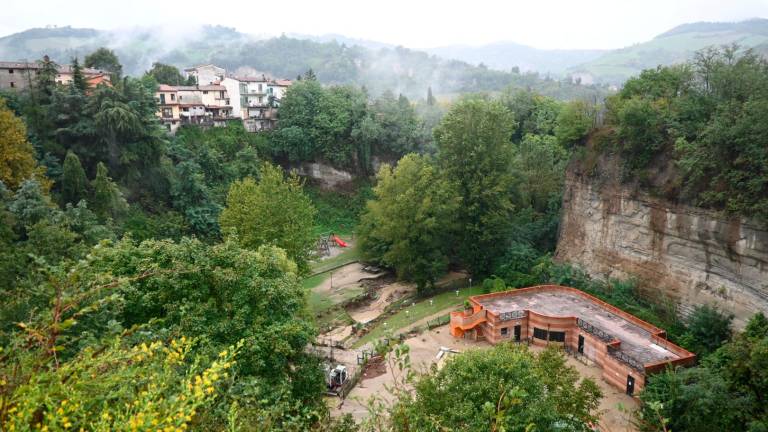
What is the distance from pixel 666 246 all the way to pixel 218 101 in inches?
1724

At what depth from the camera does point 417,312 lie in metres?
30.4

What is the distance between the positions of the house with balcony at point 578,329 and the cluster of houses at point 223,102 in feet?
115

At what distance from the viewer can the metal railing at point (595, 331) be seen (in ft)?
76.4

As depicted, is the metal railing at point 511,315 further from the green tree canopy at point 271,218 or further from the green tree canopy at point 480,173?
the green tree canopy at point 271,218

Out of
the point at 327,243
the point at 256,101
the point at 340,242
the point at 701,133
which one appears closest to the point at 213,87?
the point at 256,101

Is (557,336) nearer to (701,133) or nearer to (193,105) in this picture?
(701,133)

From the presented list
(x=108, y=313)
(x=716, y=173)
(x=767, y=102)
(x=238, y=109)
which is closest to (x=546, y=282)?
(x=716, y=173)

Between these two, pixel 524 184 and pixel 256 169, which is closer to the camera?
pixel 524 184

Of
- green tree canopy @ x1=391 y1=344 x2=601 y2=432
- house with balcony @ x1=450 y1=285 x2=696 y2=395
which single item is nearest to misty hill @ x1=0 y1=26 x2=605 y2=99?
house with balcony @ x1=450 y1=285 x2=696 y2=395

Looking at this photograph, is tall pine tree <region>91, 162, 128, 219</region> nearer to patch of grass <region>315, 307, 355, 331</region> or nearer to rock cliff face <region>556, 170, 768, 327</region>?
patch of grass <region>315, 307, 355, 331</region>

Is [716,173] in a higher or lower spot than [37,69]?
lower

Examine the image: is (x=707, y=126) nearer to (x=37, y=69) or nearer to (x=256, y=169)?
(x=256, y=169)

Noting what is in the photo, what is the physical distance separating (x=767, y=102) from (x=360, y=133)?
34802 mm

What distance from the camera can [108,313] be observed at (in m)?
13.0
